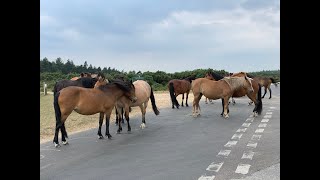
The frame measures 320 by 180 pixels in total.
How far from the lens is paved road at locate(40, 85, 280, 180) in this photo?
4613 millimetres

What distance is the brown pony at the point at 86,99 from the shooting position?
695 centimetres

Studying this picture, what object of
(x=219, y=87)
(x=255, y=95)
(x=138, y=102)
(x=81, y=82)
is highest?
(x=81, y=82)

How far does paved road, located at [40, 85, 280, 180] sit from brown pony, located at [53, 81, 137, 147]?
0.63 m

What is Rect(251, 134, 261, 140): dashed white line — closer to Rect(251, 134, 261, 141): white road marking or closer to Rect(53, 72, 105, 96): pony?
Rect(251, 134, 261, 141): white road marking

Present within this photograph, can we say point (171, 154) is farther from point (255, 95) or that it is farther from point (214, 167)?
point (255, 95)

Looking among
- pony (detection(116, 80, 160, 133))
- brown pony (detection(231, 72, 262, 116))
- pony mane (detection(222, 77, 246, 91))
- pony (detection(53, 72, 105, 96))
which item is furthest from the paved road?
pony mane (detection(222, 77, 246, 91))

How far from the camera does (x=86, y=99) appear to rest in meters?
7.39

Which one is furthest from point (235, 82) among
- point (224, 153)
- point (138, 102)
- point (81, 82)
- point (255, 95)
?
point (224, 153)

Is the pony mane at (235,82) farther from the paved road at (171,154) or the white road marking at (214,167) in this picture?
the white road marking at (214,167)

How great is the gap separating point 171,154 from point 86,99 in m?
2.52
